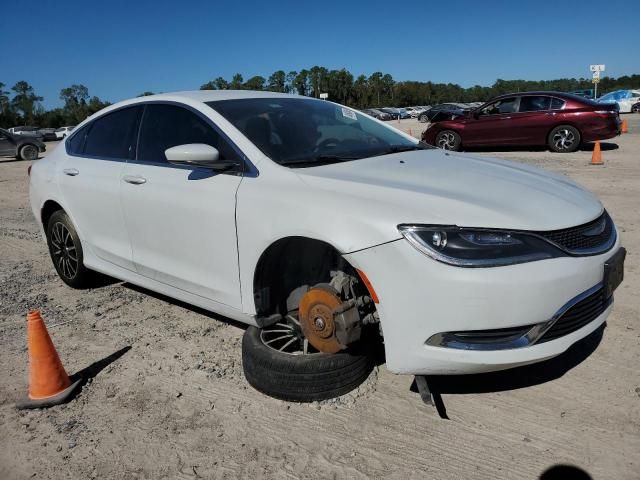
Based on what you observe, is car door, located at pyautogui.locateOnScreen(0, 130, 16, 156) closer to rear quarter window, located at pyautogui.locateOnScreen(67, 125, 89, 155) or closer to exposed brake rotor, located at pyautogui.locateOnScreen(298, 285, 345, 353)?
rear quarter window, located at pyautogui.locateOnScreen(67, 125, 89, 155)

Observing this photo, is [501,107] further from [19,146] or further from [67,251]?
[19,146]

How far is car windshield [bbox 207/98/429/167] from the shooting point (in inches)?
123

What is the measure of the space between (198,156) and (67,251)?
2.41 metres

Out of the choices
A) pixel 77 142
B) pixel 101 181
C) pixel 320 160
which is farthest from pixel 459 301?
pixel 77 142

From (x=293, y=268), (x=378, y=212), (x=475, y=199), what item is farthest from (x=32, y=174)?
(x=475, y=199)

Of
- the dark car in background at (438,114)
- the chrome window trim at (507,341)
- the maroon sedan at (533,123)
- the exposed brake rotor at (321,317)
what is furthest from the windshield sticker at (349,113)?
the dark car in background at (438,114)

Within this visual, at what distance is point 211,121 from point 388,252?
5.22ft

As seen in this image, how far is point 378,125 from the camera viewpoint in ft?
13.4

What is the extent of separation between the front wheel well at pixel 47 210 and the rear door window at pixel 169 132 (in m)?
1.41

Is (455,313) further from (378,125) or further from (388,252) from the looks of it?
(378,125)

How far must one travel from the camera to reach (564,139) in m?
13.0

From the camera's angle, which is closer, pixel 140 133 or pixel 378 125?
pixel 140 133

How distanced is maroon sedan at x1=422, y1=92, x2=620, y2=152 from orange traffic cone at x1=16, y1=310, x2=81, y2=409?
1263cm

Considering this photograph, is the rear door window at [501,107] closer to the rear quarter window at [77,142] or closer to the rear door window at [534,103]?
the rear door window at [534,103]
